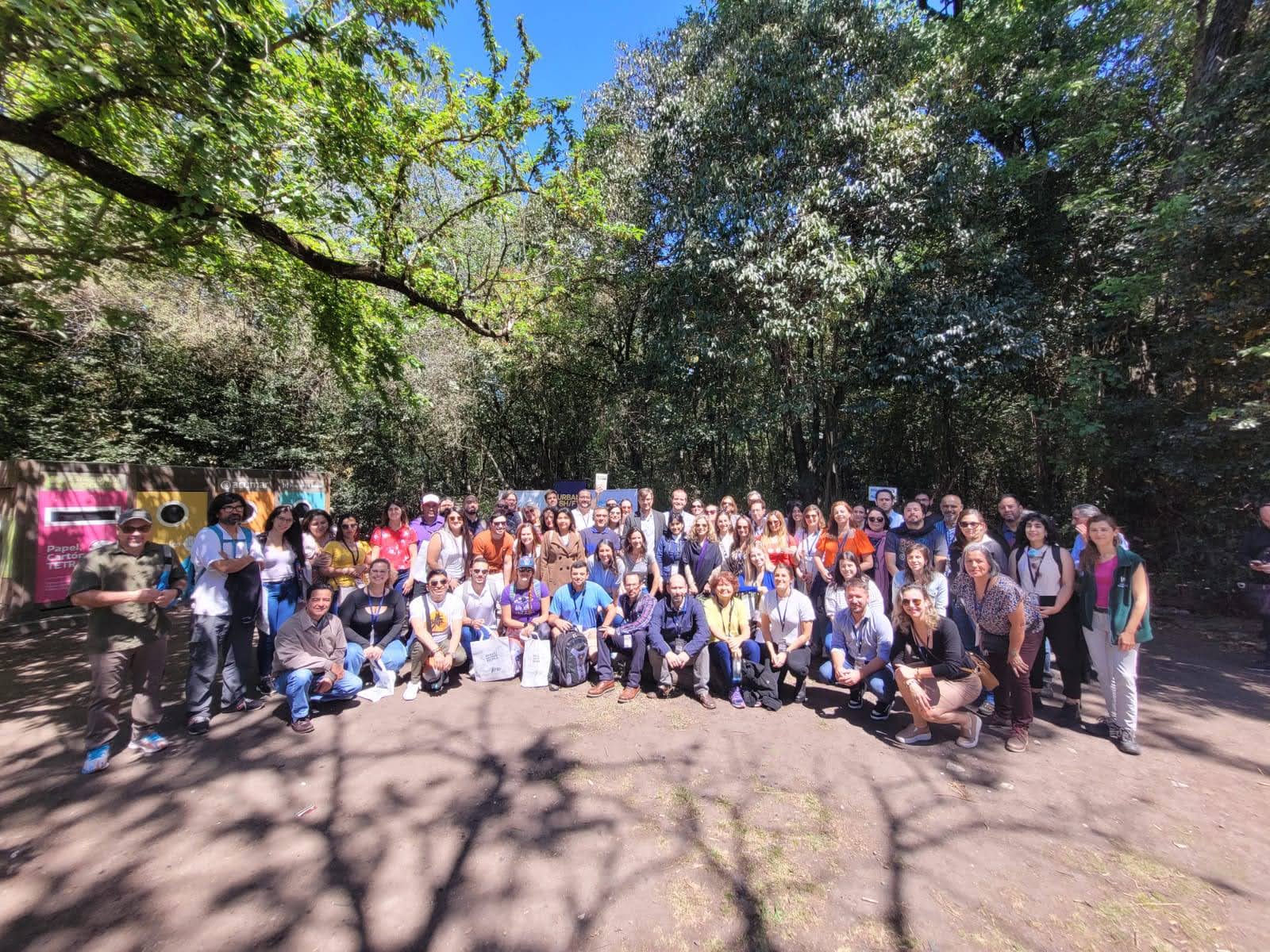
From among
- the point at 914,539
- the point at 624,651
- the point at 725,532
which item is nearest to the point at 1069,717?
the point at 914,539

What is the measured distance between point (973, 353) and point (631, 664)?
8181 millimetres

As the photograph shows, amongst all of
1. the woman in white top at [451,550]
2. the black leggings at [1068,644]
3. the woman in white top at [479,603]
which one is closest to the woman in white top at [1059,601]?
the black leggings at [1068,644]

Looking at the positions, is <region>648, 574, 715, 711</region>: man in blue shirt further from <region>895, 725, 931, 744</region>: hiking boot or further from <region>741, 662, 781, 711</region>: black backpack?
<region>895, 725, 931, 744</region>: hiking boot

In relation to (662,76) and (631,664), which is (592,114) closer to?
(662,76)

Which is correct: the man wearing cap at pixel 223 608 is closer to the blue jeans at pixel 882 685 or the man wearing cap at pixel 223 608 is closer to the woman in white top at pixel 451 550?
the woman in white top at pixel 451 550

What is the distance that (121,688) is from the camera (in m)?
3.43

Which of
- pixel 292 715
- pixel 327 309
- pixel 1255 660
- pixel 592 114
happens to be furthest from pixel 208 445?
pixel 1255 660

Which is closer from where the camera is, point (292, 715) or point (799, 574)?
point (292, 715)

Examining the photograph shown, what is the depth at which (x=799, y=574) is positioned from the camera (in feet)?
18.1

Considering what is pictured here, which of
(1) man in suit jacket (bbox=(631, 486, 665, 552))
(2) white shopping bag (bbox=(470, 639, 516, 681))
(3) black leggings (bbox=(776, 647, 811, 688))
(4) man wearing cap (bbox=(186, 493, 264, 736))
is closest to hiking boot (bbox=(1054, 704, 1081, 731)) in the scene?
(3) black leggings (bbox=(776, 647, 811, 688))

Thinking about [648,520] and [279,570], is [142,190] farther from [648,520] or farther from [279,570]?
[648,520]

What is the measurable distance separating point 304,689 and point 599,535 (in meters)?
3.07

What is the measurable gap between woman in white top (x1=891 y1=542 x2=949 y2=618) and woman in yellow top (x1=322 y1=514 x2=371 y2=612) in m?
4.57

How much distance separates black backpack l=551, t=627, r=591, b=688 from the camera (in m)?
4.85
